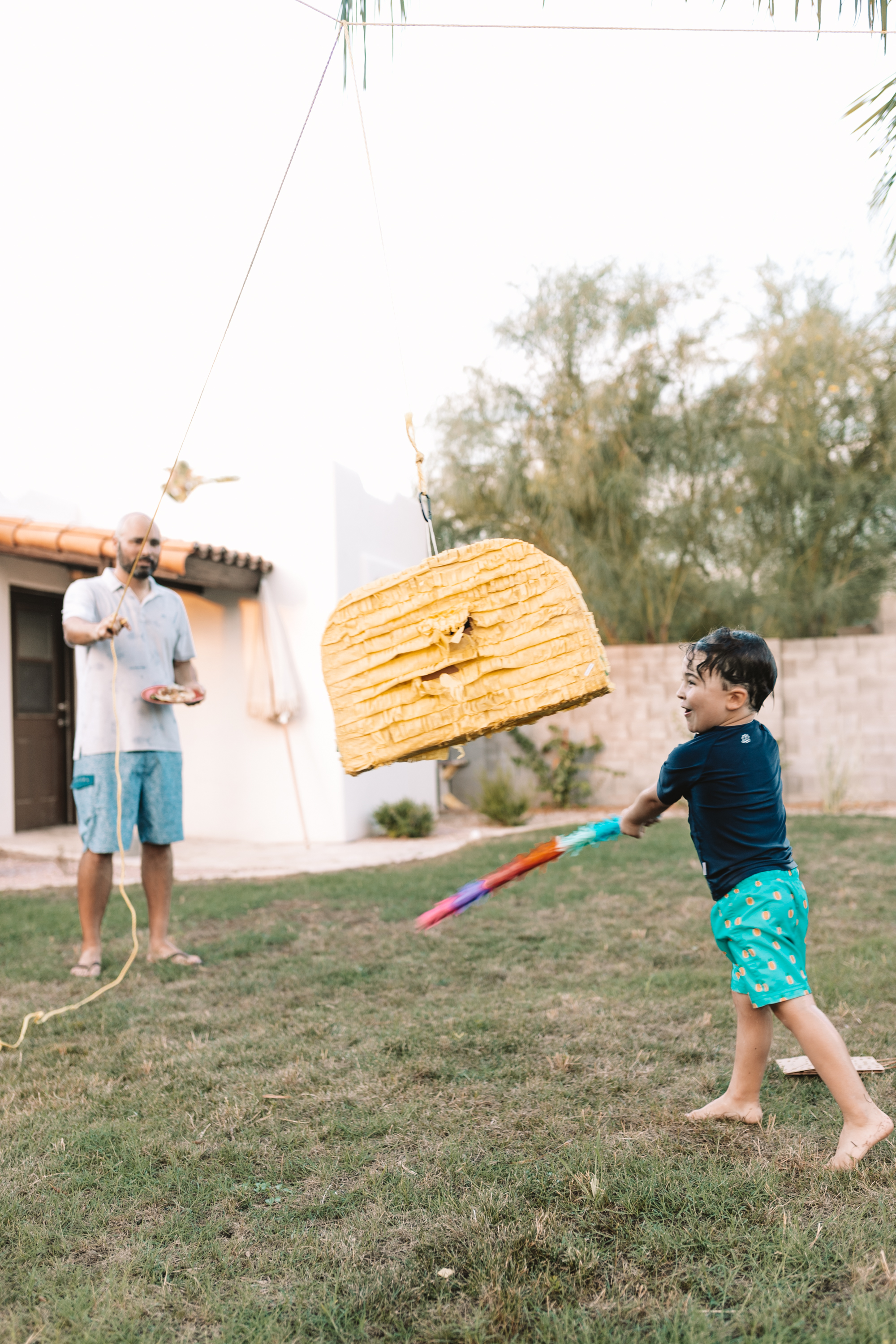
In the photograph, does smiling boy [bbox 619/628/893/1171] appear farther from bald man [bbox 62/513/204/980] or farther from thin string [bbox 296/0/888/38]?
bald man [bbox 62/513/204/980]

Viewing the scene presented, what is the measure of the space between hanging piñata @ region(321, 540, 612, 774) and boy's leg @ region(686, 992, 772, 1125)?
32.3 inches

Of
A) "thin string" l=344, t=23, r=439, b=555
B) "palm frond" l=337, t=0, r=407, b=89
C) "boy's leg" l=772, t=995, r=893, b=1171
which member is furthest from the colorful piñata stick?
"palm frond" l=337, t=0, r=407, b=89

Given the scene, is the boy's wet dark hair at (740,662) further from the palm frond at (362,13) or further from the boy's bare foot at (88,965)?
the boy's bare foot at (88,965)

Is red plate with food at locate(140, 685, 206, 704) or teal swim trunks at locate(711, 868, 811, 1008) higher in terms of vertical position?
red plate with food at locate(140, 685, 206, 704)

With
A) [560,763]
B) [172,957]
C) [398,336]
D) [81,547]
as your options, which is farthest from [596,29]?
[560,763]

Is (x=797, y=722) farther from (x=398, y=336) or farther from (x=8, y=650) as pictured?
(x=398, y=336)

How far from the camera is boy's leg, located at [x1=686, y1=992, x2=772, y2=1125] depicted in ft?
6.91

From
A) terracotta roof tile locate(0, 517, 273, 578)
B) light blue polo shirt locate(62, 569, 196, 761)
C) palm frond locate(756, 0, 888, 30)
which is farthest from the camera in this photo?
terracotta roof tile locate(0, 517, 273, 578)

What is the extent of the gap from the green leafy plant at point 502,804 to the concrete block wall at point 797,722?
78 cm

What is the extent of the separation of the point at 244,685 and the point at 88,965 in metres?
4.45

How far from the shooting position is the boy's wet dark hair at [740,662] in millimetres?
2064

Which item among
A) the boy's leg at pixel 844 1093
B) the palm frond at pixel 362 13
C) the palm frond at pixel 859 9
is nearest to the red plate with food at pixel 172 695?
the palm frond at pixel 362 13

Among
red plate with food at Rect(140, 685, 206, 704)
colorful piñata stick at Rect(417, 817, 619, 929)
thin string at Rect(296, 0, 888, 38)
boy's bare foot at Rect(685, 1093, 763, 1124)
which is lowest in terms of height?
boy's bare foot at Rect(685, 1093, 763, 1124)

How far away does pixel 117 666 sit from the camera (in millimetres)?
3602
